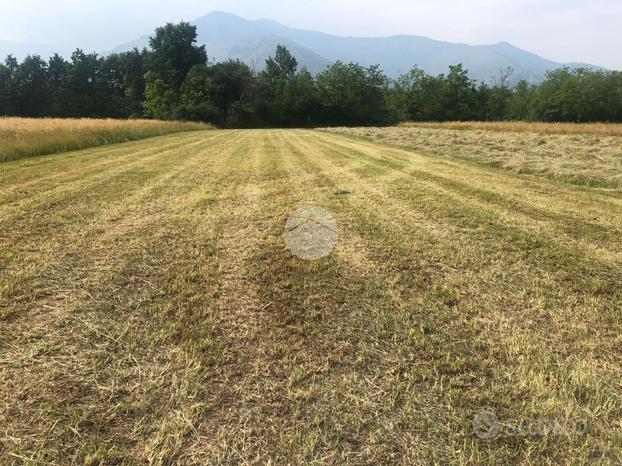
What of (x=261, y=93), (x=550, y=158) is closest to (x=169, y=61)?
(x=261, y=93)

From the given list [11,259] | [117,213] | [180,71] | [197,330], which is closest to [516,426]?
[197,330]

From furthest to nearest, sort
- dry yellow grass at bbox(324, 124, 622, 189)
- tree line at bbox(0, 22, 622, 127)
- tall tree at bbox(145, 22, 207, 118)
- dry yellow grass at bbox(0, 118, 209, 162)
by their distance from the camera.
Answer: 1. tall tree at bbox(145, 22, 207, 118)
2. tree line at bbox(0, 22, 622, 127)
3. dry yellow grass at bbox(0, 118, 209, 162)
4. dry yellow grass at bbox(324, 124, 622, 189)

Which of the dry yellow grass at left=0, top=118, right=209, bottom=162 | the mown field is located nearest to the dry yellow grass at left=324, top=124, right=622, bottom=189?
the mown field

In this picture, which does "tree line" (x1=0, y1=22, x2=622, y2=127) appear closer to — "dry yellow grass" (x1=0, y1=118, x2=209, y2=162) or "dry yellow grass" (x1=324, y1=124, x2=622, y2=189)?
"dry yellow grass" (x1=0, y1=118, x2=209, y2=162)

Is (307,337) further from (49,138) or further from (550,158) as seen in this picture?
(49,138)

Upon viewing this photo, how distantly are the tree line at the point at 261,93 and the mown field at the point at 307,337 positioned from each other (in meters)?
51.9

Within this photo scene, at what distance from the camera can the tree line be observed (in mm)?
59228

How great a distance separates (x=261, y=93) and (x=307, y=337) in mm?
68128

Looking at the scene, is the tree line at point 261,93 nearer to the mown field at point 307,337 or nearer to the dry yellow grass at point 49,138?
the dry yellow grass at point 49,138

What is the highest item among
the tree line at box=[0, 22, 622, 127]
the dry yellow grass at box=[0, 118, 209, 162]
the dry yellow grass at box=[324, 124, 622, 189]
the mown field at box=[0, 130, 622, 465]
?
the tree line at box=[0, 22, 622, 127]

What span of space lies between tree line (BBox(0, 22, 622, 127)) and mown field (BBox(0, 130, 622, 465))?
51.9 meters

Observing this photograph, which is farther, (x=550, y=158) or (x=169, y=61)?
(x=169, y=61)

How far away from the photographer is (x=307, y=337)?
2865 mm

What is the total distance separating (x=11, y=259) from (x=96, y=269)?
1040 mm
